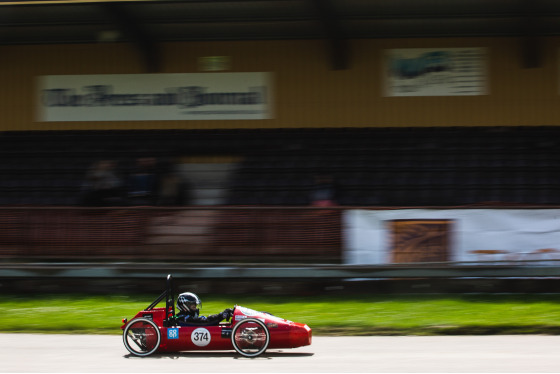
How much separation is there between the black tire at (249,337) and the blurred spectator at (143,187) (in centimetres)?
581

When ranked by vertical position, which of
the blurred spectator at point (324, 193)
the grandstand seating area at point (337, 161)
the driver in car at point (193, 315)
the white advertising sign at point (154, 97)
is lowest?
the driver in car at point (193, 315)

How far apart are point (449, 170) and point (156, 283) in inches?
253

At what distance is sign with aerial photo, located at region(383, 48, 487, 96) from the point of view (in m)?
14.1

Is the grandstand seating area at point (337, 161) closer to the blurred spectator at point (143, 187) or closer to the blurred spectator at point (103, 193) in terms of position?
the blurred spectator at point (143, 187)

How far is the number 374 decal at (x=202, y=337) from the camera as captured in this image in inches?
A: 279

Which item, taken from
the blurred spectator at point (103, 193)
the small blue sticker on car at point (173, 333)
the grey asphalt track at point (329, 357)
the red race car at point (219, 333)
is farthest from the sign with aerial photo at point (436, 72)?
the small blue sticker on car at point (173, 333)

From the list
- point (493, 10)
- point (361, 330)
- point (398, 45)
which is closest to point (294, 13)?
point (398, 45)

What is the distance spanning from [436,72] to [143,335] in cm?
918

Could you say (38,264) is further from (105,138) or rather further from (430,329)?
(430,329)

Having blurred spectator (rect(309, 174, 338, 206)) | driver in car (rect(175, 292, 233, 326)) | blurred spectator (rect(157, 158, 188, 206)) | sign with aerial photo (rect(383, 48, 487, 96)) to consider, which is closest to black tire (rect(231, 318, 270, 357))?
driver in car (rect(175, 292, 233, 326))

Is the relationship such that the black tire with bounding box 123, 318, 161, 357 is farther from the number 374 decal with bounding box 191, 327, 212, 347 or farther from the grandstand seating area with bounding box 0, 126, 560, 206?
the grandstand seating area with bounding box 0, 126, 560, 206

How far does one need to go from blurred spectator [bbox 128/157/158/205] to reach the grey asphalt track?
425 cm

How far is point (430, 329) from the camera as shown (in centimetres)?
858

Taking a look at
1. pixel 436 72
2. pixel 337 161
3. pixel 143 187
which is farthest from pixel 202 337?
pixel 436 72
